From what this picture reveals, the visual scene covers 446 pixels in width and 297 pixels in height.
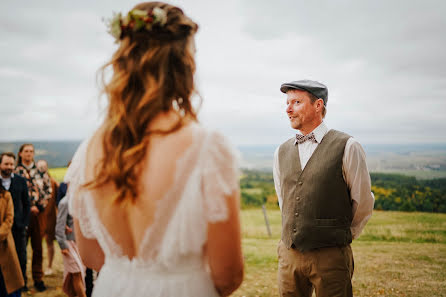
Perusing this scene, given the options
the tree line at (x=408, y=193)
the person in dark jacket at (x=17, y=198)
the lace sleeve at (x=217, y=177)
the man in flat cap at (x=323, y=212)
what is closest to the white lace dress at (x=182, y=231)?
the lace sleeve at (x=217, y=177)

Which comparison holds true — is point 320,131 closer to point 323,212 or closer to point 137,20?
point 323,212

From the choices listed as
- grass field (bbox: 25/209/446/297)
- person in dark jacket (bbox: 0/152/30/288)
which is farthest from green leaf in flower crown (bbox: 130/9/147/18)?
grass field (bbox: 25/209/446/297)

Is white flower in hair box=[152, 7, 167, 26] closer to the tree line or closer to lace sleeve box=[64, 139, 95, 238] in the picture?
lace sleeve box=[64, 139, 95, 238]

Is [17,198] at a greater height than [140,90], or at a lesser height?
lesser

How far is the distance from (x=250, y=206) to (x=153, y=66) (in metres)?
11.3

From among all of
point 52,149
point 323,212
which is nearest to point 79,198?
point 323,212

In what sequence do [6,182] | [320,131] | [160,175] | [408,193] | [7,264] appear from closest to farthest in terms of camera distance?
[160,175] → [320,131] → [7,264] → [6,182] → [408,193]

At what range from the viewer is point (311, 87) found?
8.58ft

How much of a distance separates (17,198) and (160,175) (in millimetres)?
4400

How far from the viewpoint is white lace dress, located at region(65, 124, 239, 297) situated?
97 centimetres

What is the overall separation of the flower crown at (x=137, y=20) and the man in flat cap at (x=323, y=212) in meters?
1.78

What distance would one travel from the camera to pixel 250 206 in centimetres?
1191

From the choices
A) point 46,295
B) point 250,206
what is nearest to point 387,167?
point 250,206

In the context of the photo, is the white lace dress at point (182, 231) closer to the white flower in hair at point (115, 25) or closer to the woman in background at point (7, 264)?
the white flower in hair at point (115, 25)
